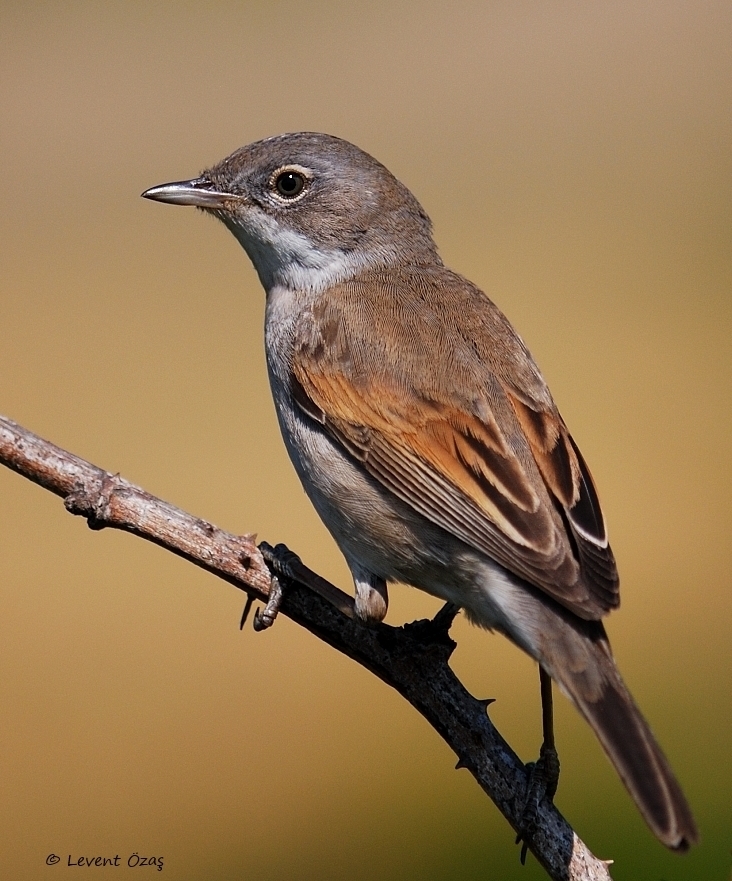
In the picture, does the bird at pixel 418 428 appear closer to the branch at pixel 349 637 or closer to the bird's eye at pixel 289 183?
the bird's eye at pixel 289 183

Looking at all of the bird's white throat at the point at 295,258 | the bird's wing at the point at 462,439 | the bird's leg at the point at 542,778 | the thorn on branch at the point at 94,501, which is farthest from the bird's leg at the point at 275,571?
the bird's white throat at the point at 295,258

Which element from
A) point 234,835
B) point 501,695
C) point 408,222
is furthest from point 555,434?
point 501,695

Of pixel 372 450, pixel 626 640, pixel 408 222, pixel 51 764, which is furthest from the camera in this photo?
pixel 626 640

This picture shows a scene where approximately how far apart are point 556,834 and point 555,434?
4.80 ft

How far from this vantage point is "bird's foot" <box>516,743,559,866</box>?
3.61 metres

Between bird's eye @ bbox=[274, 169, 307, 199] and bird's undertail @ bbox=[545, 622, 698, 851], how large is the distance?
236 cm

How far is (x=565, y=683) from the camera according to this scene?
367 cm

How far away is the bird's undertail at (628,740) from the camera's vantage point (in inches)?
126

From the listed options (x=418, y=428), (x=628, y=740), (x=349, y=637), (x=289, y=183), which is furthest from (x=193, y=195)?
(x=628, y=740)

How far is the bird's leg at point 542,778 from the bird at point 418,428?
25mm

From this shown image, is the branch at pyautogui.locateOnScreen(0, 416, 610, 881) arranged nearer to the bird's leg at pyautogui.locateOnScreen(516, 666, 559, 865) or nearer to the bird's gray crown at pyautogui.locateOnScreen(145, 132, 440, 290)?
the bird's leg at pyautogui.locateOnScreen(516, 666, 559, 865)

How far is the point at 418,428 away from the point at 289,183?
1.44m

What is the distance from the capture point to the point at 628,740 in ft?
11.3

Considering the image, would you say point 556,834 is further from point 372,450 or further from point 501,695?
point 501,695
